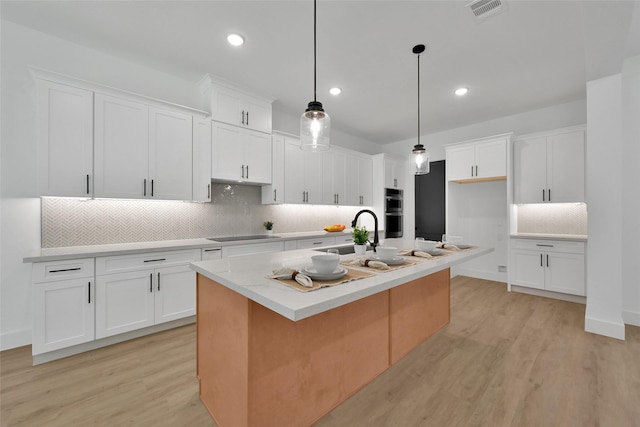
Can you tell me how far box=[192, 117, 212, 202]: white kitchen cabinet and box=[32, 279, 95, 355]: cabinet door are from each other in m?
1.38

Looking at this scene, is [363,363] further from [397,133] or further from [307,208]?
[397,133]

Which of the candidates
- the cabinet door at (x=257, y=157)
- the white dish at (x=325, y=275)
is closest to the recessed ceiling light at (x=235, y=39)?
the cabinet door at (x=257, y=157)

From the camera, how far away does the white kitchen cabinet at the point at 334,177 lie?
474cm

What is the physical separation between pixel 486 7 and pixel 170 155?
131 inches

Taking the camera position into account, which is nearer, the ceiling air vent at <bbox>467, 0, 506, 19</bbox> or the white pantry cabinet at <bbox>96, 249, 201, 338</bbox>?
the ceiling air vent at <bbox>467, 0, 506, 19</bbox>

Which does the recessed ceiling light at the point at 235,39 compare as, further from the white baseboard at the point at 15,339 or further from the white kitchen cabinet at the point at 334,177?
the white baseboard at the point at 15,339

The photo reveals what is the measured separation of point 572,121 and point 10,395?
22.6 feet

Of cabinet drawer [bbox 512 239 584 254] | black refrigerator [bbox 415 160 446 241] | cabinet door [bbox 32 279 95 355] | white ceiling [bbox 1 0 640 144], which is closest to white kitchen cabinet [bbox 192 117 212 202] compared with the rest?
white ceiling [bbox 1 0 640 144]

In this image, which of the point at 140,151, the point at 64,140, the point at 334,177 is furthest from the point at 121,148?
the point at 334,177

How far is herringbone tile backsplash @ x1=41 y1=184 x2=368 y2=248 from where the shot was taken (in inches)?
105

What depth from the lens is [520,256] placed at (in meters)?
4.12

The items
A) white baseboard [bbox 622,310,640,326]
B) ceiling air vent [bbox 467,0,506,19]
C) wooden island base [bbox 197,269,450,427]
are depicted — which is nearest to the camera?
wooden island base [bbox 197,269,450,427]

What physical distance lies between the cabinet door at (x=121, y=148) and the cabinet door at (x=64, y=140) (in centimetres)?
7

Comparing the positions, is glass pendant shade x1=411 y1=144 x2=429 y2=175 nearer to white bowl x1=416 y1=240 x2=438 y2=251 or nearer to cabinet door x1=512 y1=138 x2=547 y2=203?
white bowl x1=416 y1=240 x2=438 y2=251
